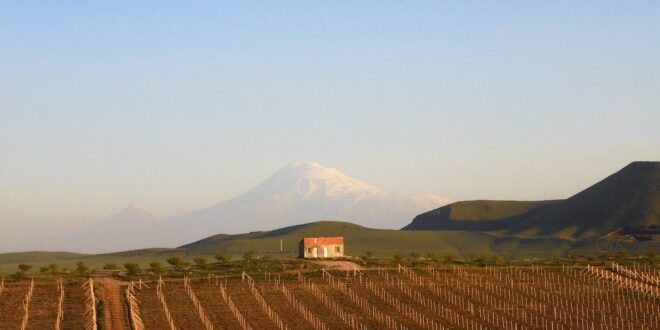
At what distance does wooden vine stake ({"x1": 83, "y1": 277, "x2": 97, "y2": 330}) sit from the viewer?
7628 centimetres

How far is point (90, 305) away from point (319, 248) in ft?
152

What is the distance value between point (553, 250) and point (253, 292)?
101 metres

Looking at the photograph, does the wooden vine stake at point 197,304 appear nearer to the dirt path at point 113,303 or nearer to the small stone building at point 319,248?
the dirt path at point 113,303

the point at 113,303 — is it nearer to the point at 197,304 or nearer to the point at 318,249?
the point at 197,304

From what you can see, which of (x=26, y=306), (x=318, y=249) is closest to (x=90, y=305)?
(x=26, y=306)

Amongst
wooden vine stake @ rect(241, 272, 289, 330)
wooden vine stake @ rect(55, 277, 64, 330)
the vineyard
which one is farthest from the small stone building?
wooden vine stake @ rect(55, 277, 64, 330)

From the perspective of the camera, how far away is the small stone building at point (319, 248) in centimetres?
12769

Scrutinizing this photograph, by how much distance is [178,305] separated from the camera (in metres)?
88.0

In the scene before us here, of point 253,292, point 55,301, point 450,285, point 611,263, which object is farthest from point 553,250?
point 55,301

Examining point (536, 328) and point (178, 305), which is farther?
point (178, 305)

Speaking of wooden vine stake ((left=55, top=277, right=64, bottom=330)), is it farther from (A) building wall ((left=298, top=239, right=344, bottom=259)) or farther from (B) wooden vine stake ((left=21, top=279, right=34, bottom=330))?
(A) building wall ((left=298, top=239, right=344, bottom=259))

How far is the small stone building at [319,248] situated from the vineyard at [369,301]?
49.1ft

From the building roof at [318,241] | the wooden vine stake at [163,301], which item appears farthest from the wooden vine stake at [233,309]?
the building roof at [318,241]

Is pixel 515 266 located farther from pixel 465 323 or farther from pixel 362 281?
pixel 465 323
